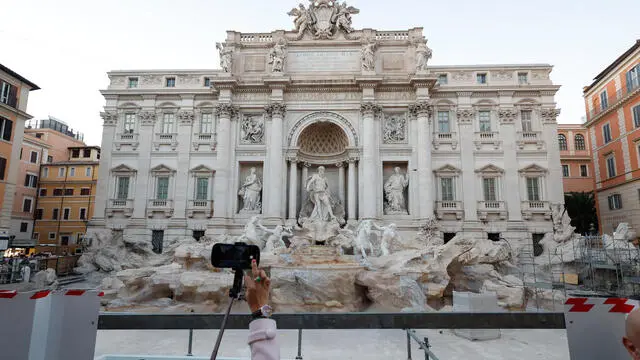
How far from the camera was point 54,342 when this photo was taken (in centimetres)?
297

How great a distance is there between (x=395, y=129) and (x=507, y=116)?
8123mm

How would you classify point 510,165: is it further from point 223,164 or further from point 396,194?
point 223,164

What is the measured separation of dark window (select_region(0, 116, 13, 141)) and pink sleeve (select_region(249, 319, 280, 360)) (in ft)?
98.4

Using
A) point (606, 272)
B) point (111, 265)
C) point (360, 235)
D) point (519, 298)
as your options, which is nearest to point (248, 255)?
point (519, 298)

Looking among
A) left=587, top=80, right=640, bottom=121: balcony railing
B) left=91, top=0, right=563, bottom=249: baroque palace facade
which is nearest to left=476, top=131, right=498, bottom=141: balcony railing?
left=91, top=0, right=563, bottom=249: baroque palace facade

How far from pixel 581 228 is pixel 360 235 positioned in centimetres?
2309

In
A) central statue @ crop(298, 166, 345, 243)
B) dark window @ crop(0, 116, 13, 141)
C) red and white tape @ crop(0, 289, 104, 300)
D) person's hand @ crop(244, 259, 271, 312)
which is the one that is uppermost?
dark window @ crop(0, 116, 13, 141)

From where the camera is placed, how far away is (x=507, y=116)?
25.5 m

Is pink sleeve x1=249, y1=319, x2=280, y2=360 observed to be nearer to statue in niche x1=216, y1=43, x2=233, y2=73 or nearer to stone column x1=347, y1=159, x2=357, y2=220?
stone column x1=347, y1=159, x2=357, y2=220

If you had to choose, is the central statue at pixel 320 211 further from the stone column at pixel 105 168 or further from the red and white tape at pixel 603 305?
the red and white tape at pixel 603 305

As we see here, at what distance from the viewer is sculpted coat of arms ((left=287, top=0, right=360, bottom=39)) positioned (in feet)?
85.7

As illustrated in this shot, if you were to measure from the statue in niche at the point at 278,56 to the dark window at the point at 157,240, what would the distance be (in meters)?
14.0

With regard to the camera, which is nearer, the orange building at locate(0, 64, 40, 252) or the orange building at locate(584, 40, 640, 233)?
the orange building at locate(0, 64, 40, 252)

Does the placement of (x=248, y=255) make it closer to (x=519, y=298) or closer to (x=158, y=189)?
(x=519, y=298)
